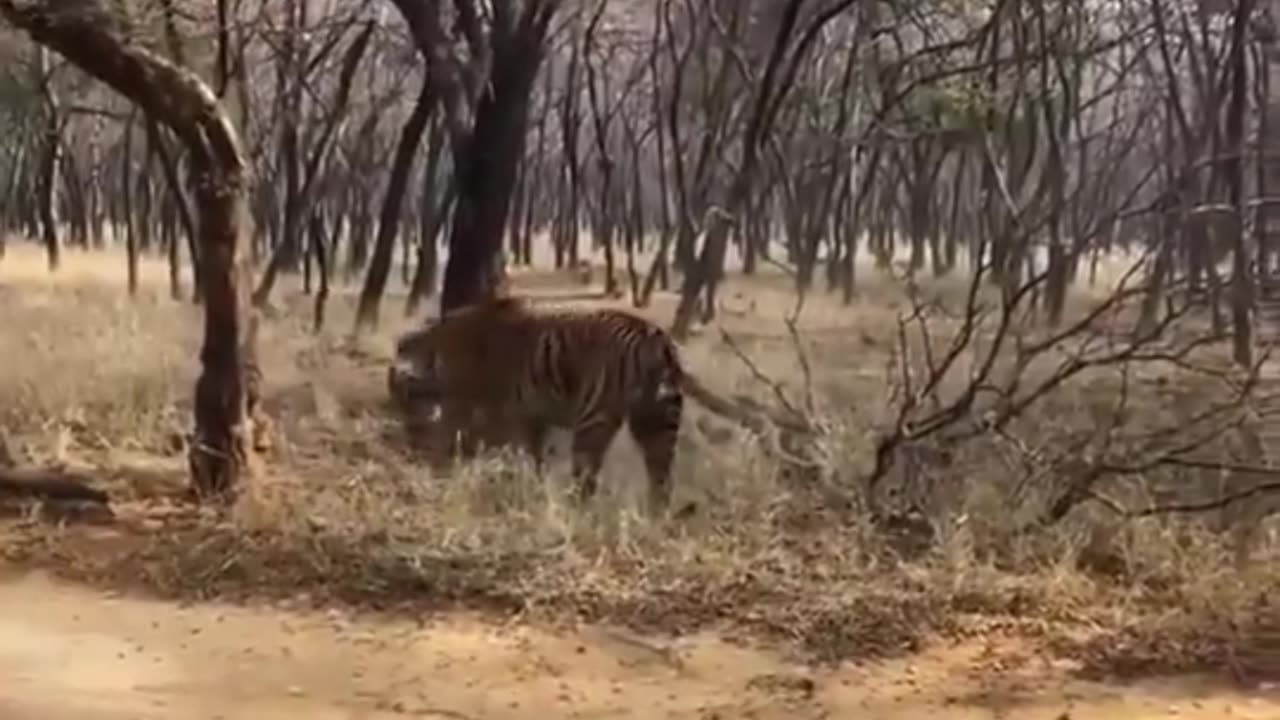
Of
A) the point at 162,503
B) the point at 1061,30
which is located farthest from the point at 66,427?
the point at 1061,30

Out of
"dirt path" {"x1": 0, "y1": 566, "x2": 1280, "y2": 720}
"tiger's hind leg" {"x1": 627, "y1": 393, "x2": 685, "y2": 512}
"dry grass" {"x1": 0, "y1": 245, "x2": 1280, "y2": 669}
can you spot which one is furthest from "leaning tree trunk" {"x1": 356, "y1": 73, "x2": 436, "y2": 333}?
"dirt path" {"x1": 0, "y1": 566, "x2": 1280, "y2": 720}

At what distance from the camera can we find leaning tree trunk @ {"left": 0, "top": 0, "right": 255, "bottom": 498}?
367 inches

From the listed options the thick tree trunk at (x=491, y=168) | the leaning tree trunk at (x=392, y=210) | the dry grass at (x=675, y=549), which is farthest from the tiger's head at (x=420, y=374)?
the leaning tree trunk at (x=392, y=210)

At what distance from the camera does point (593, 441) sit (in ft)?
33.0

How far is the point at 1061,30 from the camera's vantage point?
1239cm

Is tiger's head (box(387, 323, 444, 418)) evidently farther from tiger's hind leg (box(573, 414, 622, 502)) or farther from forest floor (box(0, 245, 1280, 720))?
tiger's hind leg (box(573, 414, 622, 502))

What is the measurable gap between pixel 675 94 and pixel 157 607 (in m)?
17.2

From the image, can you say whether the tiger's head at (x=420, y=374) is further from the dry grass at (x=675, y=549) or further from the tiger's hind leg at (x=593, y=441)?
the tiger's hind leg at (x=593, y=441)

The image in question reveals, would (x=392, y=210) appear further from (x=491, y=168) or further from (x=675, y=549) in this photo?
(x=675, y=549)

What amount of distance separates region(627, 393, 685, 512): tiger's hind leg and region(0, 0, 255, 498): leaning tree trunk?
77.2 inches

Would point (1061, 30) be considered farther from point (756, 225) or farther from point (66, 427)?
point (756, 225)

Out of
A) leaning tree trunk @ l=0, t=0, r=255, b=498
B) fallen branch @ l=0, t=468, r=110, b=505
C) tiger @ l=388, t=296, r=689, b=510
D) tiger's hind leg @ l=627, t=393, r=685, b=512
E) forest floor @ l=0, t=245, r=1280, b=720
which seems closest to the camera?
forest floor @ l=0, t=245, r=1280, b=720

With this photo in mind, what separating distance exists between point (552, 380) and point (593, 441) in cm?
47

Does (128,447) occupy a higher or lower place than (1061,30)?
lower
